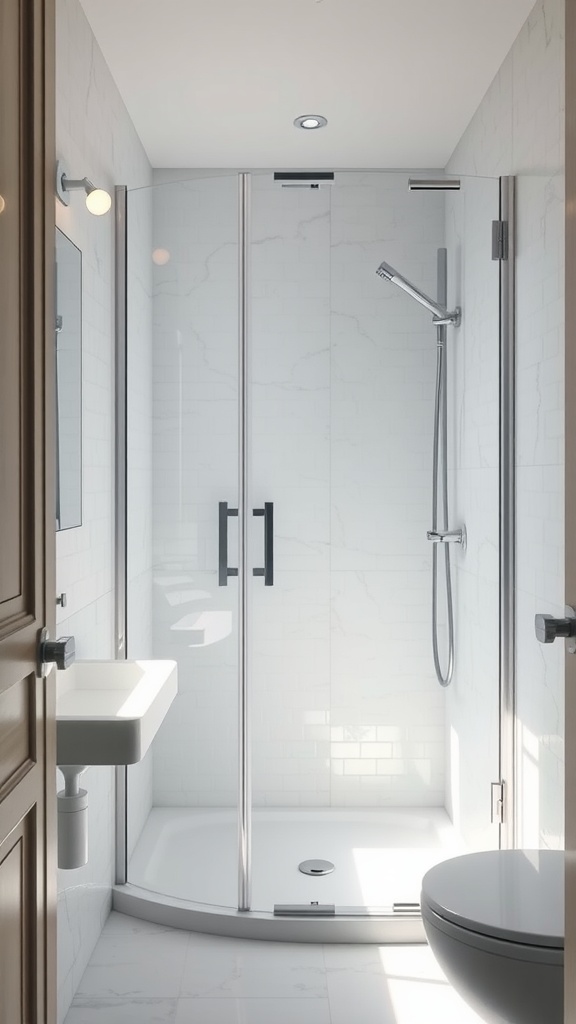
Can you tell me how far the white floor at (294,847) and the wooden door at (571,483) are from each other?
1.53 meters

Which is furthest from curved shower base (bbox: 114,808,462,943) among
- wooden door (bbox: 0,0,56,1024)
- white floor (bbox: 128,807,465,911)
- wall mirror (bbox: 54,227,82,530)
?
wooden door (bbox: 0,0,56,1024)

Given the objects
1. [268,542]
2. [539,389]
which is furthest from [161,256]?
[539,389]

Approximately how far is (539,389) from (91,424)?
50.0 inches

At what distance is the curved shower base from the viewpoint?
2.69 m

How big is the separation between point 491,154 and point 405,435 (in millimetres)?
969

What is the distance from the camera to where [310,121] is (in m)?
3.14

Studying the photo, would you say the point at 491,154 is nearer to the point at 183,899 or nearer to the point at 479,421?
the point at 479,421

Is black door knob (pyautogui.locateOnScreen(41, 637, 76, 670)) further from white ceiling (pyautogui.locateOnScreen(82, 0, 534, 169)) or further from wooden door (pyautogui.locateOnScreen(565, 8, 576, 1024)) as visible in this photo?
white ceiling (pyautogui.locateOnScreen(82, 0, 534, 169))

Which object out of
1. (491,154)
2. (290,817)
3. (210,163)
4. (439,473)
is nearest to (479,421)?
(439,473)

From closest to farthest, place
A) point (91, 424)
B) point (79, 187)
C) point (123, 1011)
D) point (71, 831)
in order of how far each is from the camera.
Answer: point (71, 831)
point (79, 187)
point (123, 1011)
point (91, 424)

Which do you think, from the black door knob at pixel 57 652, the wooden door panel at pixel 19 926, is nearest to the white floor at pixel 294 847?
the wooden door panel at pixel 19 926

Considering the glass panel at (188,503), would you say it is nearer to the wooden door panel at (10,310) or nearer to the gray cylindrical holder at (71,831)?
the gray cylindrical holder at (71,831)

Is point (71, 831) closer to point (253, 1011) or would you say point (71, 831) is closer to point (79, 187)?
point (253, 1011)

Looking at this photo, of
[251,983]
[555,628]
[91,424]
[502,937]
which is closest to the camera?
[555,628]
